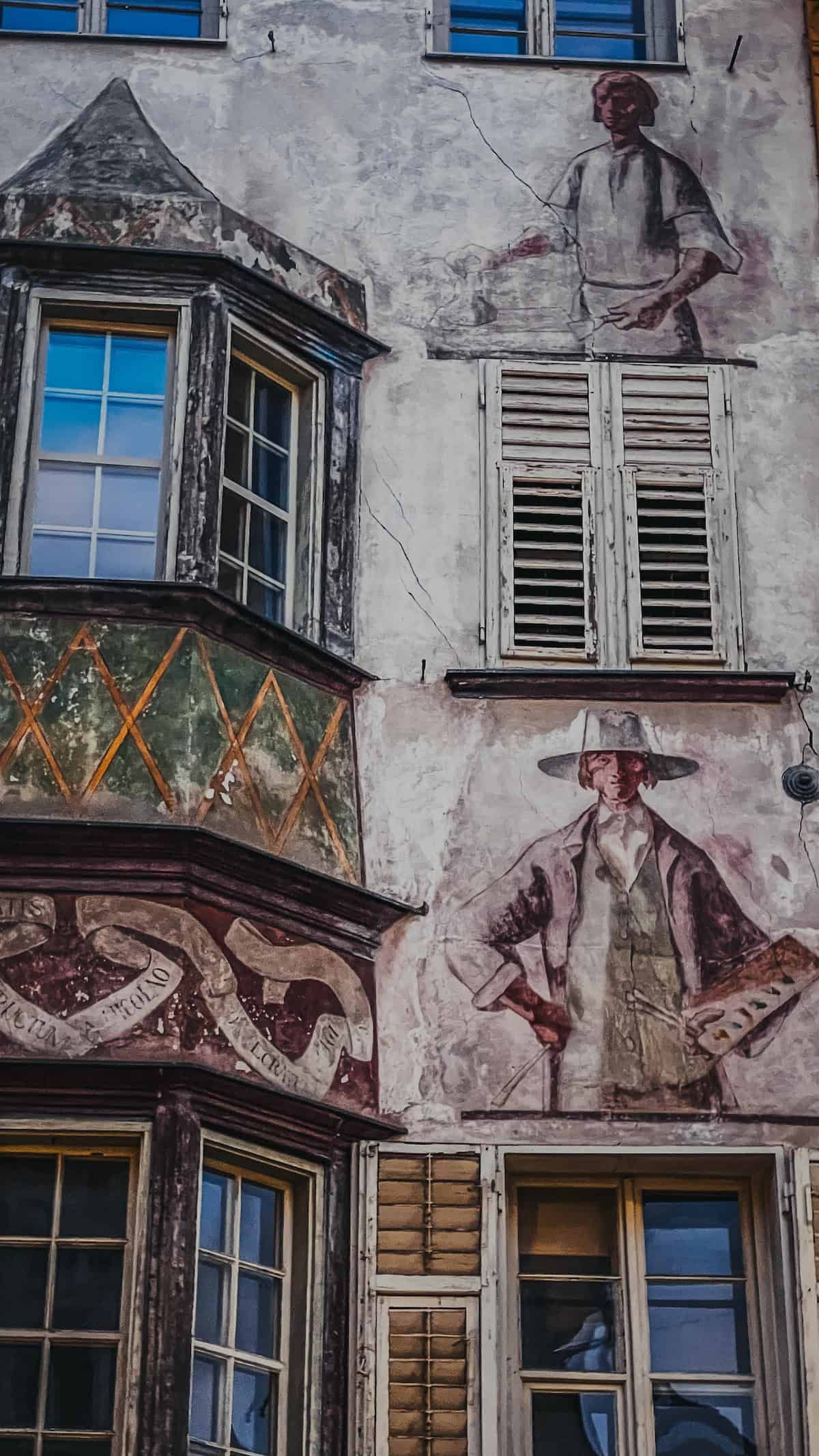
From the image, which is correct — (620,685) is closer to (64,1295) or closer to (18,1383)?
(64,1295)

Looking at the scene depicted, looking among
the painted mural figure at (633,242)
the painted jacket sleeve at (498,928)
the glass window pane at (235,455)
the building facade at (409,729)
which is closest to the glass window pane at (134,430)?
the building facade at (409,729)

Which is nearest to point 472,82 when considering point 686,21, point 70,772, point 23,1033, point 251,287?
point 686,21

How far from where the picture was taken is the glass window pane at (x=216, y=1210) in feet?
30.2

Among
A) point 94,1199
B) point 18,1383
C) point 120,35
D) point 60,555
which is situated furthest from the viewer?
point 120,35

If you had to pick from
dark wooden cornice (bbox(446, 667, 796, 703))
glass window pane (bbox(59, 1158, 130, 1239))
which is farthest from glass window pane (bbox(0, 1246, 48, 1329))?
dark wooden cornice (bbox(446, 667, 796, 703))

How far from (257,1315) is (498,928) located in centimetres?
183

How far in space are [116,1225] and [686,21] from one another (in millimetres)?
6554

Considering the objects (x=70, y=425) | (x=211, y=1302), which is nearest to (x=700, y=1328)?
(x=211, y=1302)

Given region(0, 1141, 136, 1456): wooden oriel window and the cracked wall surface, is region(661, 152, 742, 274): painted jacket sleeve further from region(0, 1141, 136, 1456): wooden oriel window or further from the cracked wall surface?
region(0, 1141, 136, 1456): wooden oriel window

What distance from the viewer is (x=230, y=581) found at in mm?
10508

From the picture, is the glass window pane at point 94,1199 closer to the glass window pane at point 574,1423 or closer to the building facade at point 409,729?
the building facade at point 409,729

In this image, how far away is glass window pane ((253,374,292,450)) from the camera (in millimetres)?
10984

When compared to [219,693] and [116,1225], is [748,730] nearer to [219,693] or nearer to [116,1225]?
[219,693]

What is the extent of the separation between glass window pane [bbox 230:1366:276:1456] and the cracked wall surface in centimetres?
117
